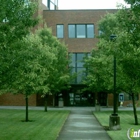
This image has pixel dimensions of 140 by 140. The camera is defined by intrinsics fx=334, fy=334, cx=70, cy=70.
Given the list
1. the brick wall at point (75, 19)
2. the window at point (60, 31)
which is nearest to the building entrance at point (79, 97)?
the brick wall at point (75, 19)

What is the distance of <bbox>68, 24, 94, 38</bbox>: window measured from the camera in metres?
51.4

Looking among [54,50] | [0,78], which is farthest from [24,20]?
[54,50]

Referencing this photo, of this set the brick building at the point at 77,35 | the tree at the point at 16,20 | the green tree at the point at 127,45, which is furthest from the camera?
the brick building at the point at 77,35

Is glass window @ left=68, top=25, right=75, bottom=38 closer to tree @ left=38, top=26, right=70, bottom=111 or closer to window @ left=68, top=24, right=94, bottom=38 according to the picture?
window @ left=68, top=24, right=94, bottom=38

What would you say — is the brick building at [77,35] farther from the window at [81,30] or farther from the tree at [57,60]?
the tree at [57,60]

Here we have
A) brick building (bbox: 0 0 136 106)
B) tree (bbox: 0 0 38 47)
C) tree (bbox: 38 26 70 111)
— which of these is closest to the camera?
tree (bbox: 0 0 38 47)

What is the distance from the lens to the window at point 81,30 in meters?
51.4

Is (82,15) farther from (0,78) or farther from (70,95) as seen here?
(0,78)

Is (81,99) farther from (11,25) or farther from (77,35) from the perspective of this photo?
(11,25)

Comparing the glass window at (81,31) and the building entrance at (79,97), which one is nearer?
the building entrance at (79,97)

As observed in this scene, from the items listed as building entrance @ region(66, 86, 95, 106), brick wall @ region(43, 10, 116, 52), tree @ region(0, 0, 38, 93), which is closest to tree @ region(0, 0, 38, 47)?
tree @ region(0, 0, 38, 93)

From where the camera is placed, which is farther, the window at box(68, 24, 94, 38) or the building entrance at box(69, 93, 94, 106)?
the window at box(68, 24, 94, 38)

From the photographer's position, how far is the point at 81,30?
169ft

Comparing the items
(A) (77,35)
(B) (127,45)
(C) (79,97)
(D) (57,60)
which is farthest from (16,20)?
(C) (79,97)
